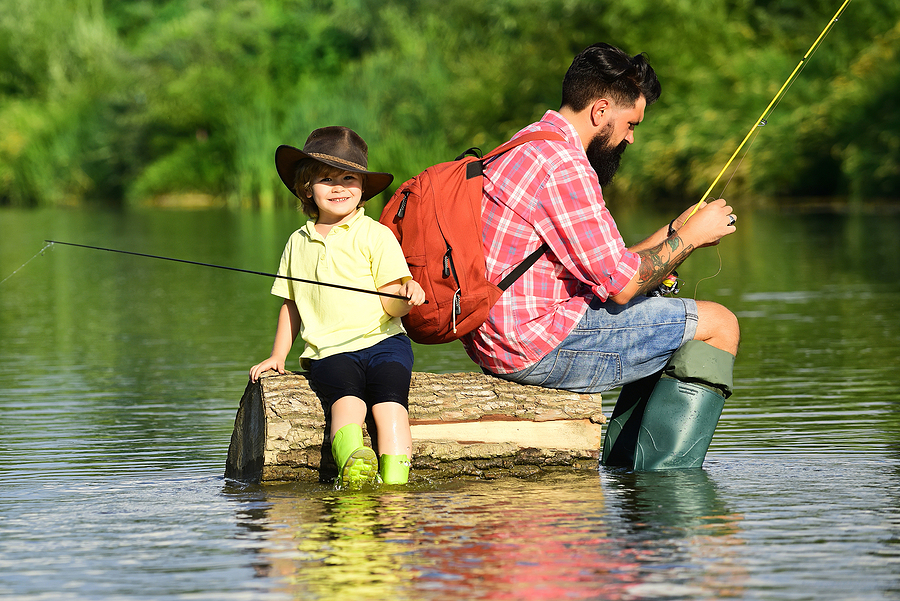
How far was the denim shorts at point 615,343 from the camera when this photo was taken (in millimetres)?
4617

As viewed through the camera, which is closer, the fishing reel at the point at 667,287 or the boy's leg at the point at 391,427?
the boy's leg at the point at 391,427

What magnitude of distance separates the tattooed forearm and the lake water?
651 millimetres

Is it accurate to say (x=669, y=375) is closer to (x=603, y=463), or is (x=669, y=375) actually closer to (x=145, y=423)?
(x=603, y=463)

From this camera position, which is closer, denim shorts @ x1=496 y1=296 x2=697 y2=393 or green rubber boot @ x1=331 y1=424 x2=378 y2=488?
green rubber boot @ x1=331 y1=424 x2=378 y2=488

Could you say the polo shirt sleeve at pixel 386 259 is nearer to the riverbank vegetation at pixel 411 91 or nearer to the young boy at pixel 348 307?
the young boy at pixel 348 307

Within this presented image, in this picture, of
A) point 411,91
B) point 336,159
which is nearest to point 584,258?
point 336,159

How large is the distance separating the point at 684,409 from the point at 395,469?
0.99 m

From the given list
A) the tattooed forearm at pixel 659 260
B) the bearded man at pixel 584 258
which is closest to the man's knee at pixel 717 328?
the bearded man at pixel 584 258

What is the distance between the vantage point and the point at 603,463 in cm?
500

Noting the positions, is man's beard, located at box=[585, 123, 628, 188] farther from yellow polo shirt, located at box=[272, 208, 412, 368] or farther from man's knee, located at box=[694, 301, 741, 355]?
yellow polo shirt, located at box=[272, 208, 412, 368]

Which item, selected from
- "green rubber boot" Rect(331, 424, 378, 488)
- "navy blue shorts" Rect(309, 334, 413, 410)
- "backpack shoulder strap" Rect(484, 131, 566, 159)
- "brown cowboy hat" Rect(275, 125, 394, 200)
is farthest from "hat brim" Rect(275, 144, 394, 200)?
"green rubber boot" Rect(331, 424, 378, 488)

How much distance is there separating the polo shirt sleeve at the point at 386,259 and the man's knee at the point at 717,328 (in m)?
0.99

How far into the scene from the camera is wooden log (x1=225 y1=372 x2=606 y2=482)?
4578mm

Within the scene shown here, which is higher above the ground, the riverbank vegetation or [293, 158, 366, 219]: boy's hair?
the riverbank vegetation
